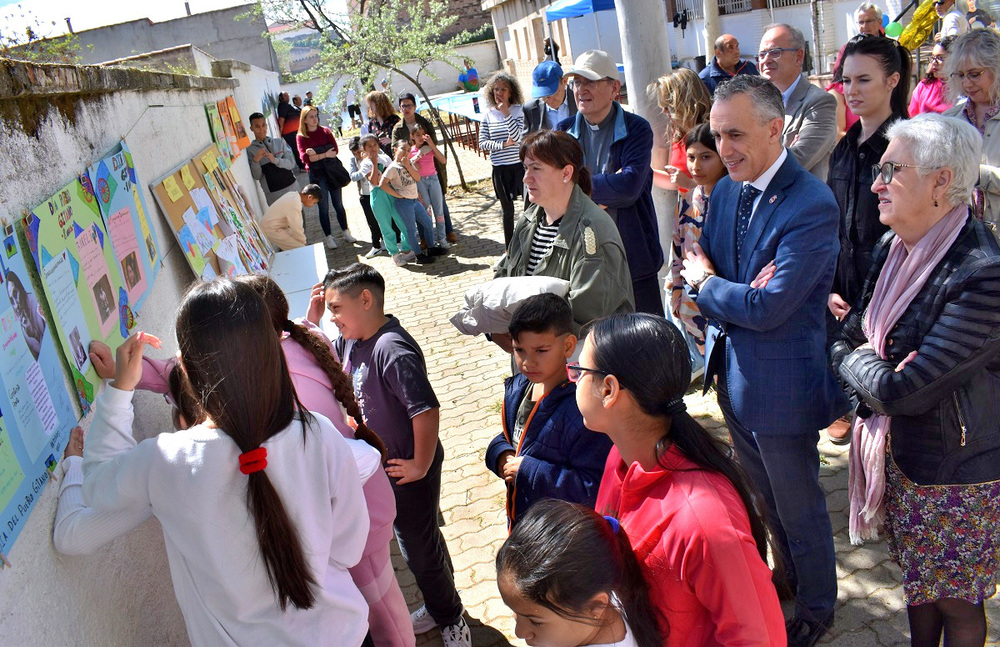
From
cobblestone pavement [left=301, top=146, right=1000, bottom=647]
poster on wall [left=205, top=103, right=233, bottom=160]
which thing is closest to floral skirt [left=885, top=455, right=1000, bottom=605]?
cobblestone pavement [left=301, top=146, right=1000, bottom=647]

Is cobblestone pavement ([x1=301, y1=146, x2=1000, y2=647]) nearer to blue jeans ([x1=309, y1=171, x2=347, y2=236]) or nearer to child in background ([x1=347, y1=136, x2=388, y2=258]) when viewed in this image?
child in background ([x1=347, y1=136, x2=388, y2=258])

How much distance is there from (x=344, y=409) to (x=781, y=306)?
5.18 ft

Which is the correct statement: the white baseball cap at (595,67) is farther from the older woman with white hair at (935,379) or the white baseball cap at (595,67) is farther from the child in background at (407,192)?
the child in background at (407,192)

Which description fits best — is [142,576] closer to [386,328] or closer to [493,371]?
[386,328]

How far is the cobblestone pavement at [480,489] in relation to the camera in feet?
10.3

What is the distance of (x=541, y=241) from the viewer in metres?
3.61

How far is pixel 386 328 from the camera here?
305cm

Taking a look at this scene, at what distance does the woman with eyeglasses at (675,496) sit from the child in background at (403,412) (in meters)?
1.10

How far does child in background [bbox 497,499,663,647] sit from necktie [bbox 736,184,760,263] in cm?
144

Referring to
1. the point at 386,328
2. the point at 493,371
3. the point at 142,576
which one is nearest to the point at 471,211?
the point at 493,371

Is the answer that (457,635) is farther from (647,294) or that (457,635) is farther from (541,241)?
(647,294)

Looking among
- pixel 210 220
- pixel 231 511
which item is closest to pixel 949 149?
pixel 231 511

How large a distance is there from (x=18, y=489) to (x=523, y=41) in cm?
3598

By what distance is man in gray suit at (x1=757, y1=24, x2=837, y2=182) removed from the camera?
13.5 ft
